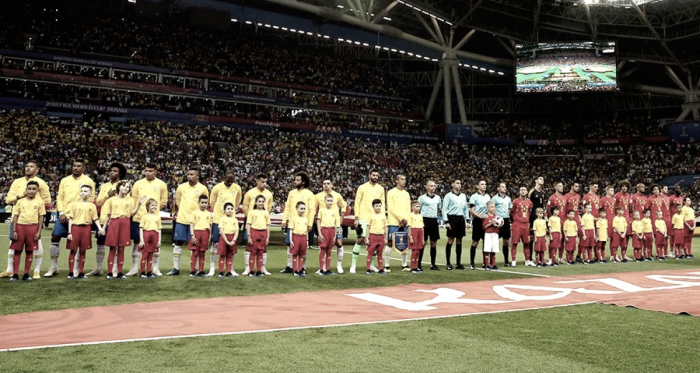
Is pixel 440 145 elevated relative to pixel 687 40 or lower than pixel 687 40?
lower

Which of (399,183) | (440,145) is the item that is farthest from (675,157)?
(399,183)

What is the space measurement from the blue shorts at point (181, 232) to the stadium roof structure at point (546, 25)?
89.4 feet

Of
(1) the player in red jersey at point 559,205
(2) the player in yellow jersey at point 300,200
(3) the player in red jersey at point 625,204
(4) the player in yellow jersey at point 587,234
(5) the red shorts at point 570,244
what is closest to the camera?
(2) the player in yellow jersey at point 300,200

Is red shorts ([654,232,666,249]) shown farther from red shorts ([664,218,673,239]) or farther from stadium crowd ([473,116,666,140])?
stadium crowd ([473,116,666,140])

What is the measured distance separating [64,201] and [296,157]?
2824 cm

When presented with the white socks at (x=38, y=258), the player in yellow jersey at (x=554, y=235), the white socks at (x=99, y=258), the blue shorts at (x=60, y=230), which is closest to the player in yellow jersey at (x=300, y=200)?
the white socks at (x=99, y=258)

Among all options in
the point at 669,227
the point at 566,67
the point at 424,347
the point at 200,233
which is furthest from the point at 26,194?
the point at 566,67

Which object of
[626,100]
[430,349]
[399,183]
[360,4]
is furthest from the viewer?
[626,100]

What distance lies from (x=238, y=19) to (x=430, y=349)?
133ft

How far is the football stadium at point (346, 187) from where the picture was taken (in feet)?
17.1

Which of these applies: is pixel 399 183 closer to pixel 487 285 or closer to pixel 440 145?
pixel 487 285

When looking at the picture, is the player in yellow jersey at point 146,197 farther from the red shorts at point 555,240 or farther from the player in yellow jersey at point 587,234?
the player in yellow jersey at point 587,234

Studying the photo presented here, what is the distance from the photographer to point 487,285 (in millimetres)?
9055

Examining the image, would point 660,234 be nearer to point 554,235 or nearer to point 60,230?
point 554,235
